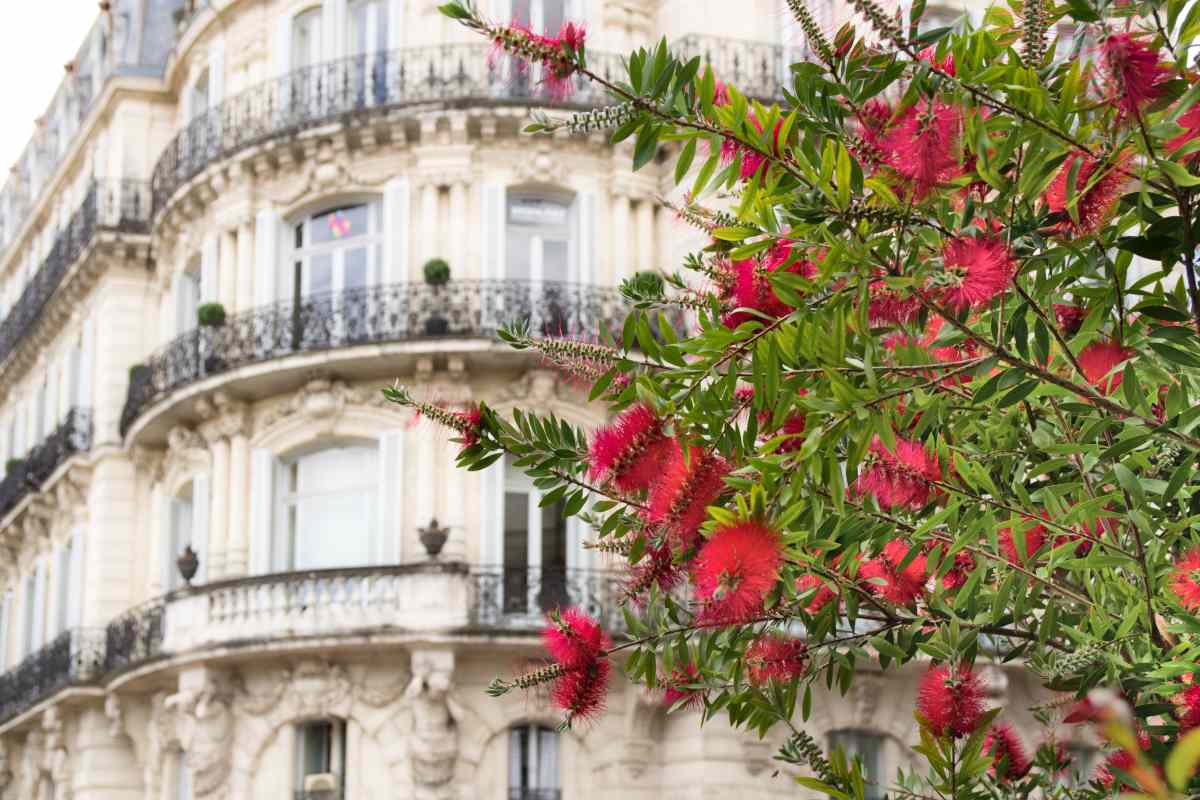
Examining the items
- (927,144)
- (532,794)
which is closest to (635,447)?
(927,144)

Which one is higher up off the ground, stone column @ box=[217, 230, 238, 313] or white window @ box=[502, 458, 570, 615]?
stone column @ box=[217, 230, 238, 313]

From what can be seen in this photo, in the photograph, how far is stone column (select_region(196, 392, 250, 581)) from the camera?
77.9 ft

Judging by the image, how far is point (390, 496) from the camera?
2297cm

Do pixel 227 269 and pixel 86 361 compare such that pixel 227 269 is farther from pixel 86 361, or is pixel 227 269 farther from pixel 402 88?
pixel 86 361

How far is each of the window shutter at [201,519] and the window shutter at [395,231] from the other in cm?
374

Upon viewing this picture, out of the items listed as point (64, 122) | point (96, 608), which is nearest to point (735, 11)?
point (96, 608)

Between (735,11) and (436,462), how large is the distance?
7458 millimetres

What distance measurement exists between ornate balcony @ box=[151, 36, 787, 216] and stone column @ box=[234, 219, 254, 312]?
1.06m

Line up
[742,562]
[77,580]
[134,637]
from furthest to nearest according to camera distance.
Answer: [77,580] → [134,637] → [742,562]

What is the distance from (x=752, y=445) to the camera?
6.54m

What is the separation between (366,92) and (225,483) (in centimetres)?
542

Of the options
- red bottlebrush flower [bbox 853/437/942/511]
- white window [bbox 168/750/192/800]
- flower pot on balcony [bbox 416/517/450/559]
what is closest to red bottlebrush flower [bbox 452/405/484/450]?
red bottlebrush flower [bbox 853/437/942/511]

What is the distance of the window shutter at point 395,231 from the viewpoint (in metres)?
23.6

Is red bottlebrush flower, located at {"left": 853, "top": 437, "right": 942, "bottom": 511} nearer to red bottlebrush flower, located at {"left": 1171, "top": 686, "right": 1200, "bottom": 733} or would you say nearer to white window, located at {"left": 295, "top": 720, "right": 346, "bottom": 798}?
red bottlebrush flower, located at {"left": 1171, "top": 686, "right": 1200, "bottom": 733}
